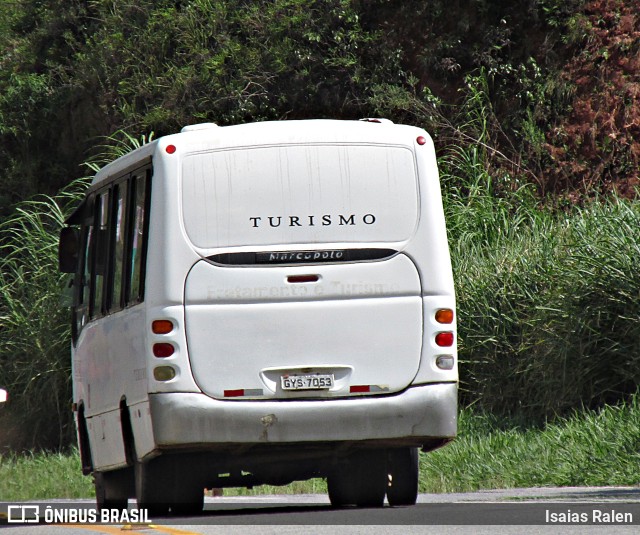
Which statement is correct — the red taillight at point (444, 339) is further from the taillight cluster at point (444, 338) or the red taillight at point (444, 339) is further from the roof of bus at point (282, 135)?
the roof of bus at point (282, 135)

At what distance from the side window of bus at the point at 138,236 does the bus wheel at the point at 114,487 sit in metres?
2.00

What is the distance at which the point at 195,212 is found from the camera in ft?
39.9

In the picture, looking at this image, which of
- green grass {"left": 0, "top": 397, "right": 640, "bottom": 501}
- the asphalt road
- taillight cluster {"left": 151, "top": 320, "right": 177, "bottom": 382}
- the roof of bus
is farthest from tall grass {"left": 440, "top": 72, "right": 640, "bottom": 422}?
taillight cluster {"left": 151, "top": 320, "right": 177, "bottom": 382}

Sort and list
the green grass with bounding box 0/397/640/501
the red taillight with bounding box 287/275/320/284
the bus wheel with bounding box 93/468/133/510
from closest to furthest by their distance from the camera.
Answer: the red taillight with bounding box 287/275/320/284 → the bus wheel with bounding box 93/468/133/510 → the green grass with bounding box 0/397/640/501

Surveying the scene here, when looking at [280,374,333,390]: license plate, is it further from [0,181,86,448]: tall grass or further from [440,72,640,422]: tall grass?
[0,181,86,448]: tall grass

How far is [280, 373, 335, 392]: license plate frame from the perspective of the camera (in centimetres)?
1203

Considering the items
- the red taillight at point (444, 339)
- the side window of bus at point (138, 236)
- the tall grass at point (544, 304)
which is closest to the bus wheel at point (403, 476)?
the red taillight at point (444, 339)

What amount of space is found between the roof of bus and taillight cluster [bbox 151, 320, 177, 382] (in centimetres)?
134

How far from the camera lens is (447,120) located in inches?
1040

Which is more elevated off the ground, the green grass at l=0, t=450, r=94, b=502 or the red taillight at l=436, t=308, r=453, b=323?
the red taillight at l=436, t=308, r=453, b=323

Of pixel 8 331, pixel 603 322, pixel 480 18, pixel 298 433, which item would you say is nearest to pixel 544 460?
pixel 603 322

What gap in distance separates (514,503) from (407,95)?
15.1 m

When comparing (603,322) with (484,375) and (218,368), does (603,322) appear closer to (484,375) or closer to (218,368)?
(484,375)
